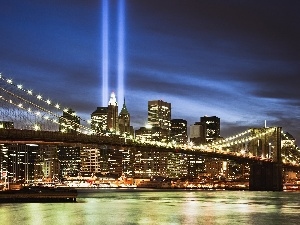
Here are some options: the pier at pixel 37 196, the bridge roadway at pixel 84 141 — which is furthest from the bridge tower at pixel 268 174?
the pier at pixel 37 196

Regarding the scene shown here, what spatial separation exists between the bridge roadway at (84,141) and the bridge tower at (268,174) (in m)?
3.72

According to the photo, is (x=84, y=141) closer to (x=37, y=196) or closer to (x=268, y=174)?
(x=37, y=196)

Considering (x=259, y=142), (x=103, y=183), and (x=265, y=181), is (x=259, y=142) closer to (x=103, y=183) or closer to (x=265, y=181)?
(x=265, y=181)

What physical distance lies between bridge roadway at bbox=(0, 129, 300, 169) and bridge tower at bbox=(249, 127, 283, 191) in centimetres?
372

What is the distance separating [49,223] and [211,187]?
11449 cm

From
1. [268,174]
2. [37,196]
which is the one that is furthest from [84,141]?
[268,174]

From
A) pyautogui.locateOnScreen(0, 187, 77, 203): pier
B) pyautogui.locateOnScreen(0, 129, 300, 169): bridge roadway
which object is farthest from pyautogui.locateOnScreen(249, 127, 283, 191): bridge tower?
pyautogui.locateOnScreen(0, 187, 77, 203): pier

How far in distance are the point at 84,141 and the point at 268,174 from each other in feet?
141

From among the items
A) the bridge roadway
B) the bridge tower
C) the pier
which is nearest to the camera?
the bridge roadway

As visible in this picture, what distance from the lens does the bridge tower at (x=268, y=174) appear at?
11294cm

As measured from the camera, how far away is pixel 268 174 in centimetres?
11381

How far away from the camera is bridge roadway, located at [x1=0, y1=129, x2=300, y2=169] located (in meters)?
69.3

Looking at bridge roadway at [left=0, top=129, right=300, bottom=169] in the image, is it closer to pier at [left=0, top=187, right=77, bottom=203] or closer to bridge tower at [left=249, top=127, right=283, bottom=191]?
bridge tower at [left=249, top=127, right=283, bottom=191]

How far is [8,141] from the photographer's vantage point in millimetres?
69438
